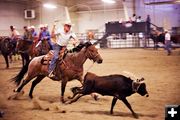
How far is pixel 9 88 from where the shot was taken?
10641 mm

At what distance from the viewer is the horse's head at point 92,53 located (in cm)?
788

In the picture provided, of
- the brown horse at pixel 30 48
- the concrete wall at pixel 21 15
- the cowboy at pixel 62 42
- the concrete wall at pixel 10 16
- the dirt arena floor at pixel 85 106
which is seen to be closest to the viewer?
the dirt arena floor at pixel 85 106

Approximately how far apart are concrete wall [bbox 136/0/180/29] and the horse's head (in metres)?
25.9

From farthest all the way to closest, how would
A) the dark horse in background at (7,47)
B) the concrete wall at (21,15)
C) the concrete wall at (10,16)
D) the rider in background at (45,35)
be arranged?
the concrete wall at (21,15), the concrete wall at (10,16), the dark horse in background at (7,47), the rider in background at (45,35)

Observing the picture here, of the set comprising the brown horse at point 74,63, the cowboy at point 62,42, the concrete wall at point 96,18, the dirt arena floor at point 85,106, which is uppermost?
the concrete wall at point 96,18

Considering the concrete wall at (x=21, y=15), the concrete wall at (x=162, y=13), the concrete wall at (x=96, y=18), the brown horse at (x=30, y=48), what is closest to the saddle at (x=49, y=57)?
the brown horse at (x=30, y=48)

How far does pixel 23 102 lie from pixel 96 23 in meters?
31.2

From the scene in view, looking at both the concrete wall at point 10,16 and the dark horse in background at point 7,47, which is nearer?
the dark horse in background at point 7,47

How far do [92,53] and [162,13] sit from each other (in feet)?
87.5

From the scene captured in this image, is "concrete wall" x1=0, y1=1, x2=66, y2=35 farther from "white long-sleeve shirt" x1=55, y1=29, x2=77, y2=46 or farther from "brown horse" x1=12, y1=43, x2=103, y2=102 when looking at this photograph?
"brown horse" x1=12, y1=43, x2=103, y2=102

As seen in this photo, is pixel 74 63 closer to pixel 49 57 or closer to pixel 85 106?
pixel 49 57

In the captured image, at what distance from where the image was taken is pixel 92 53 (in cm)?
792

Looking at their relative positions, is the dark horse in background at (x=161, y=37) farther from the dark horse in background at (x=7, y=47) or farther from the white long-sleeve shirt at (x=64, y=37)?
the white long-sleeve shirt at (x=64, y=37)

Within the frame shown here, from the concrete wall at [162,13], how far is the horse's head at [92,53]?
84.8 feet
